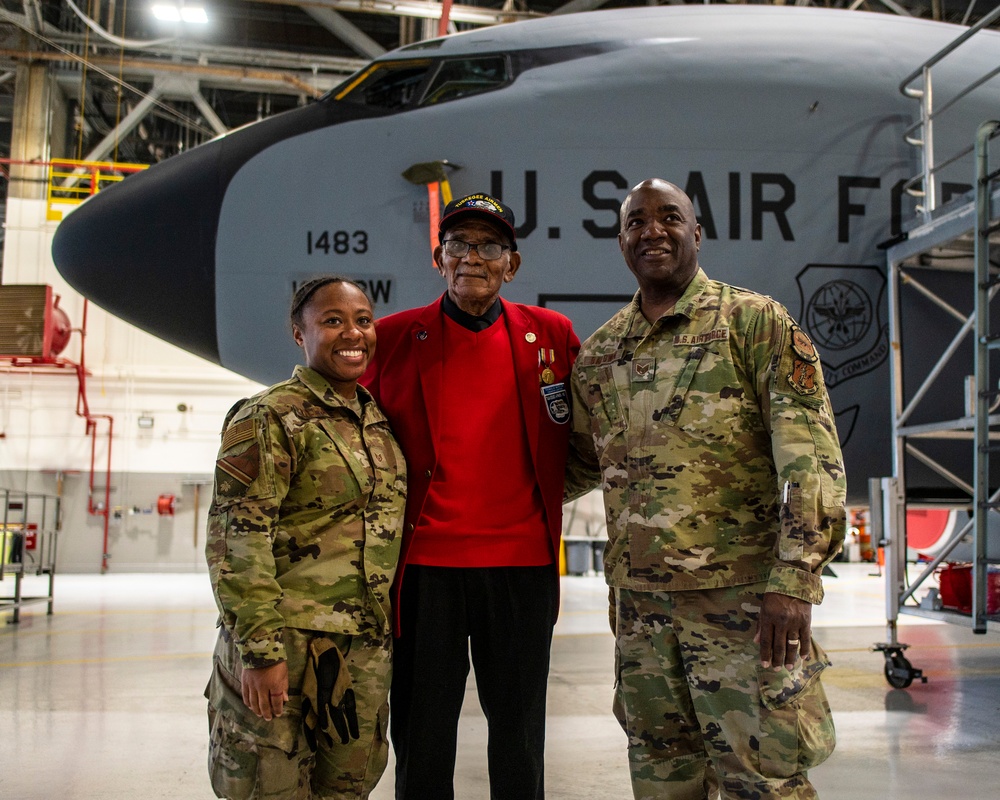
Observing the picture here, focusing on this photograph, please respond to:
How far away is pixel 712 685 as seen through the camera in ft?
8.06

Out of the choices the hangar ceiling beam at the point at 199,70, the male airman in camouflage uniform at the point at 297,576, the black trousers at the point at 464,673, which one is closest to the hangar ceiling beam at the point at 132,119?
the hangar ceiling beam at the point at 199,70

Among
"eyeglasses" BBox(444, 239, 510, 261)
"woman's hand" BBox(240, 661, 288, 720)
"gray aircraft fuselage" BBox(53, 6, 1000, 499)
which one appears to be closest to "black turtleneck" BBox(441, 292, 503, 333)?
"eyeglasses" BBox(444, 239, 510, 261)

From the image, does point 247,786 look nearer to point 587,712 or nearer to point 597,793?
point 597,793

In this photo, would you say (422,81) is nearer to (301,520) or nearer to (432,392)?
(432,392)

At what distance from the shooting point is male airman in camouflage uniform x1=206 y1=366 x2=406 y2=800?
233 cm

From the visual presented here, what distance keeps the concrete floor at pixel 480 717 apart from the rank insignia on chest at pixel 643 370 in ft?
6.41

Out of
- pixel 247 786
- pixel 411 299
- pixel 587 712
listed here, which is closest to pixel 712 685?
pixel 247 786

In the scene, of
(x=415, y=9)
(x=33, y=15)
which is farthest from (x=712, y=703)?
(x=33, y=15)

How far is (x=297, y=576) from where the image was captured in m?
2.45

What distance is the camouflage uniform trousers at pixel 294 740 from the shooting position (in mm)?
2338

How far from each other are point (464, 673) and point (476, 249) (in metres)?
1.40

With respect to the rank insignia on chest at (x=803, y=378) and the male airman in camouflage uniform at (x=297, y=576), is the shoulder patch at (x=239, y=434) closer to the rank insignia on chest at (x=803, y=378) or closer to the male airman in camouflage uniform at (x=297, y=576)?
the male airman in camouflage uniform at (x=297, y=576)

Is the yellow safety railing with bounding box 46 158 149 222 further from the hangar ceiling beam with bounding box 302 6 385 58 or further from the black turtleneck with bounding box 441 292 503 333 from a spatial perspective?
the black turtleneck with bounding box 441 292 503 333

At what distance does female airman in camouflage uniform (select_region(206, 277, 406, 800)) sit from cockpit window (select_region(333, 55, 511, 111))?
3340 mm
